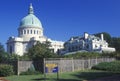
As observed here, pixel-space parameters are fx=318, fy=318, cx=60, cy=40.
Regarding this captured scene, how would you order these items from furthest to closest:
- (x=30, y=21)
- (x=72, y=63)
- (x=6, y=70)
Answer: (x=30, y=21) < (x=72, y=63) < (x=6, y=70)

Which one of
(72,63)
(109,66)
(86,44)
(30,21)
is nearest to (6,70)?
(72,63)

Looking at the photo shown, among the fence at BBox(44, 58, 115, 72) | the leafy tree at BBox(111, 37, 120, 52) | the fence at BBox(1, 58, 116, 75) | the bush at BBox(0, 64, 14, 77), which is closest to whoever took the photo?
the bush at BBox(0, 64, 14, 77)

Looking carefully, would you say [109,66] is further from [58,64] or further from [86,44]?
[86,44]

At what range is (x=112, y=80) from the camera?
2495cm

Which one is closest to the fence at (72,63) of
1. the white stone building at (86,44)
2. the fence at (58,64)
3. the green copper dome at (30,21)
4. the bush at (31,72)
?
the fence at (58,64)

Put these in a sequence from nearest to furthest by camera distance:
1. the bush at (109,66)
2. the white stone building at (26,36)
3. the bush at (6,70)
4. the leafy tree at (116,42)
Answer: the bush at (6,70)
the bush at (109,66)
the leafy tree at (116,42)
the white stone building at (26,36)

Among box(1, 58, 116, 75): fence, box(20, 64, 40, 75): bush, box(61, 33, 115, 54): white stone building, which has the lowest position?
box(20, 64, 40, 75): bush

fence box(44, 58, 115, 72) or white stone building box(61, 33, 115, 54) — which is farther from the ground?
white stone building box(61, 33, 115, 54)

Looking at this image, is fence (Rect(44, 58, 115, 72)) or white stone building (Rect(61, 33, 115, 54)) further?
white stone building (Rect(61, 33, 115, 54))

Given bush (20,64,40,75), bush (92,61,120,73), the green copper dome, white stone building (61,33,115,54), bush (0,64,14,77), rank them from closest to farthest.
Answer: bush (0,64,14,77) → bush (20,64,40,75) → bush (92,61,120,73) → white stone building (61,33,115,54) → the green copper dome

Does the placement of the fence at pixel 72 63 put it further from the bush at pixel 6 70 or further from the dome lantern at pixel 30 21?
the dome lantern at pixel 30 21

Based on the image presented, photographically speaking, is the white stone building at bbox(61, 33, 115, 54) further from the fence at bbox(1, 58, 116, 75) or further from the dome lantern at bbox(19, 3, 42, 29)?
the fence at bbox(1, 58, 116, 75)

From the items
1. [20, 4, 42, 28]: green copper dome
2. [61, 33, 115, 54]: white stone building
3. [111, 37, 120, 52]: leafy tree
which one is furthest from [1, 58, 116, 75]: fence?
[20, 4, 42, 28]: green copper dome

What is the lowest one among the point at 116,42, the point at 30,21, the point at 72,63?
the point at 72,63
